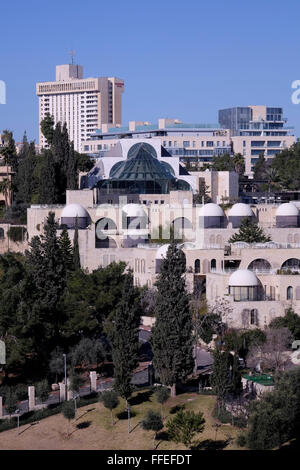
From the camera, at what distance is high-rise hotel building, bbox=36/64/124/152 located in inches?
7505

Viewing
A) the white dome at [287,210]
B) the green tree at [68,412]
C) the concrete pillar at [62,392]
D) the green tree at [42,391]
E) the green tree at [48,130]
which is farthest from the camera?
the green tree at [48,130]

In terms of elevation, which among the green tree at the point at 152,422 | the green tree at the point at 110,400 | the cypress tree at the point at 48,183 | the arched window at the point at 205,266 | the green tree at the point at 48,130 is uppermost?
the green tree at the point at 48,130

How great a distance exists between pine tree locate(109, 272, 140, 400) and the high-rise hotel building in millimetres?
145319

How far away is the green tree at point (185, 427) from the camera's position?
1497 inches

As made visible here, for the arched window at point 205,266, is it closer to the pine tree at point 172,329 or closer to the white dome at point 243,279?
the white dome at point 243,279

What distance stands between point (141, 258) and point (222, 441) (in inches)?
985

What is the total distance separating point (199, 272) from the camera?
2379 inches

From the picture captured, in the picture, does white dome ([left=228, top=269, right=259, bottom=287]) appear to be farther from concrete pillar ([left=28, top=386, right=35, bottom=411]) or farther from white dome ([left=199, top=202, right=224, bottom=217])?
concrete pillar ([left=28, top=386, right=35, bottom=411])

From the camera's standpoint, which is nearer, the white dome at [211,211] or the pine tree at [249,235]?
the pine tree at [249,235]

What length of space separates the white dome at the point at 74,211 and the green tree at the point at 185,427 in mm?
31593

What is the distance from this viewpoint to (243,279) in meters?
53.9

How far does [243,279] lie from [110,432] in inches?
622

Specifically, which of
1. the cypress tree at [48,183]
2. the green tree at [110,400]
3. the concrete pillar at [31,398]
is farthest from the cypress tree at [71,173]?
the green tree at [110,400]
